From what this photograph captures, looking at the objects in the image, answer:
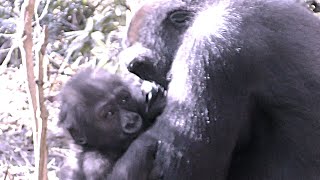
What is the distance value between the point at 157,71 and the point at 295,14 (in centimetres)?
52

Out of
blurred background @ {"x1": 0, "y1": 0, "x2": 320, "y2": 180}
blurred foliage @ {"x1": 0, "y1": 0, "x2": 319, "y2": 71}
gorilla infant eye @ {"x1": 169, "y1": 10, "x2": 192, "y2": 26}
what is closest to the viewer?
gorilla infant eye @ {"x1": 169, "y1": 10, "x2": 192, "y2": 26}

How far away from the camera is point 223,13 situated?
2590 mm

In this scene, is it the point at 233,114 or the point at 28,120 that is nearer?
the point at 233,114

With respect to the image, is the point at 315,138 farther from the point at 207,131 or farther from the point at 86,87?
the point at 86,87

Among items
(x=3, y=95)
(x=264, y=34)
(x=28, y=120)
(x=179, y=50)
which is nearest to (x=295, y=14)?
(x=264, y=34)

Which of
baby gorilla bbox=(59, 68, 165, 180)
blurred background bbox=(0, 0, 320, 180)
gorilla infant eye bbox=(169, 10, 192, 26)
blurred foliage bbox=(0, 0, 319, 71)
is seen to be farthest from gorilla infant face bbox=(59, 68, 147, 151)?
blurred foliage bbox=(0, 0, 319, 71)

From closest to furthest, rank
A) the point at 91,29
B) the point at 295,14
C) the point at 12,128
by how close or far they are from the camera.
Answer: the point at 295,14 < the point at 12,128 < the point at 91,29

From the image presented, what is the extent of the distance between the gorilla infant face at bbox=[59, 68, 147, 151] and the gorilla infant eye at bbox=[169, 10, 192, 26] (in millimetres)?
328

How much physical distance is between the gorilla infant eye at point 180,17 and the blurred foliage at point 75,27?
2.23m

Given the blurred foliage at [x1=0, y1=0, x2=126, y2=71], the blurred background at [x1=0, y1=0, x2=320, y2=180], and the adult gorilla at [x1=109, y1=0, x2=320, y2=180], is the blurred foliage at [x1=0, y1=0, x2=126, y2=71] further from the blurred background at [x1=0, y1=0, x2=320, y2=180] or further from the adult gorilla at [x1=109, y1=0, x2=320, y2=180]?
the adult gorilla at [x1=109, y1=0, x2=320, y2=180]

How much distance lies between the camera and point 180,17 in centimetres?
269

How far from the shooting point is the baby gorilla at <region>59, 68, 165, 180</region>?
282cm

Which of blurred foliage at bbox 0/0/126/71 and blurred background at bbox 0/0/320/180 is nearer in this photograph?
blurred background at bbox 0/0/320/180

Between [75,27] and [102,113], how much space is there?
3.41 meters
